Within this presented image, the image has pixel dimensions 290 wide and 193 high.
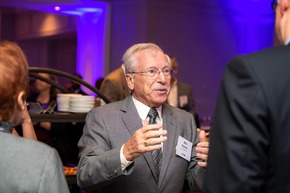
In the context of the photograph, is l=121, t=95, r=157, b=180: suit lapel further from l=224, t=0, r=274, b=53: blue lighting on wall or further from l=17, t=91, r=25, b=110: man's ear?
A: l=224, t=0, r=274, b=53: blue lighting on wall

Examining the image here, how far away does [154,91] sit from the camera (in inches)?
94.4

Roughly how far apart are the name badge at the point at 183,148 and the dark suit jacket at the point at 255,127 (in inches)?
44.0

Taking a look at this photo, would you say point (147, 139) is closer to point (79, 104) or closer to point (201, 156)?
point (201, 156)

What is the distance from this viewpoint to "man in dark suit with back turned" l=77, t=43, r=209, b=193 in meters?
2.25

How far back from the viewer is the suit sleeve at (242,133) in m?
1.17

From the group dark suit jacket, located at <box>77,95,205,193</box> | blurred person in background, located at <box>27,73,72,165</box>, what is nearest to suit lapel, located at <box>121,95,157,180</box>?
dark suit jacket, located at <box>77,95,205,193</box>

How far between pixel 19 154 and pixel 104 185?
0.79 metres

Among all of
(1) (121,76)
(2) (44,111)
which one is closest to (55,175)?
(2) (44,111)

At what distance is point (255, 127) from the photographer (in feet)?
3.85

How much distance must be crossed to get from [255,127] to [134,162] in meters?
1.20

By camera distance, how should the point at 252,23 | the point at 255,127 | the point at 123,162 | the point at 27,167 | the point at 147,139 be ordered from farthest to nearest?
1. the point at 252,23
2. the point at 123,162
3. the point at 147,139
4. the point at 27,167
5. the point at 255,127

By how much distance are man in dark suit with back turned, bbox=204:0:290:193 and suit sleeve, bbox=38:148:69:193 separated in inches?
21.1

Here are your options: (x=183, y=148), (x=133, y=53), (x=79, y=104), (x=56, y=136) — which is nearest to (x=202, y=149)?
(x=183, y=148)

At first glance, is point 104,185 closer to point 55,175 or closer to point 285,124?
point 55,175
